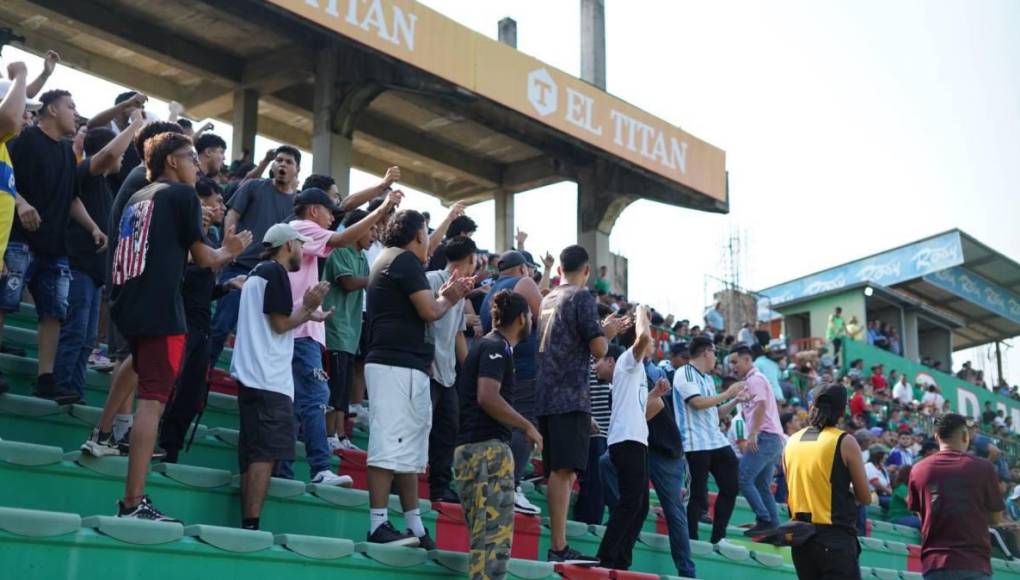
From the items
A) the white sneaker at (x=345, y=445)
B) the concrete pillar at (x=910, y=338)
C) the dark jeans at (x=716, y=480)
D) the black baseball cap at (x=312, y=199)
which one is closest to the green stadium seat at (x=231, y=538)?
the white sneaker at (x=345, y=445)

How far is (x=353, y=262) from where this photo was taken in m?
7.07

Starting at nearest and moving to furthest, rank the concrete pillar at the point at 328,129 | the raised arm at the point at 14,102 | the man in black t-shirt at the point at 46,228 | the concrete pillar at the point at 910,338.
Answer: the raised arm at the point at 14,102, the man in black t-shirt at the point at 46,228, the concrete pillar at the point at 328,129, the concrete pillar at the point at 910,338

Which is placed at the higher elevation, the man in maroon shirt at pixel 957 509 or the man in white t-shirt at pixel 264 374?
A: the man in white t-shirt at pixel 264 374

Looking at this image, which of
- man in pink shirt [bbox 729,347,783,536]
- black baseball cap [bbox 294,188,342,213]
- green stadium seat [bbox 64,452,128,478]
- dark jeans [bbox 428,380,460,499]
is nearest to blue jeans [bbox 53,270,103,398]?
green stadium seat [bbox 64,452,128,478]

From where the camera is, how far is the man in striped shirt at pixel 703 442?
834 centimetres

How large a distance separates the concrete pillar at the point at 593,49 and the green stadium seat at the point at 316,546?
14290mm

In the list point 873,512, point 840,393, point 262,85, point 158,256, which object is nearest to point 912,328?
point 873,512

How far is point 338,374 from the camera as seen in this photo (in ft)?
23.0

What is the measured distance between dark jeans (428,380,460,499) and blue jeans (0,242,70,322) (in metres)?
2.20

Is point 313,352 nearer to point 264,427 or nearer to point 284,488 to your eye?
point 284,488

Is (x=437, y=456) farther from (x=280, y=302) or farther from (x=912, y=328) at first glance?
(x=912, y=328)

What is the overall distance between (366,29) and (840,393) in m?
8.01

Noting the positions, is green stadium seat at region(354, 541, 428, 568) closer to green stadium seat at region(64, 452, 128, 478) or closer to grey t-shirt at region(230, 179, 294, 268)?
green stadium seat at region(64, 452, 128, 478)

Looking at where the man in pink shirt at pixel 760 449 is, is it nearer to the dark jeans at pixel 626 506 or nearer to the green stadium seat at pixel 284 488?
the dark jeans at pixel 626 506
